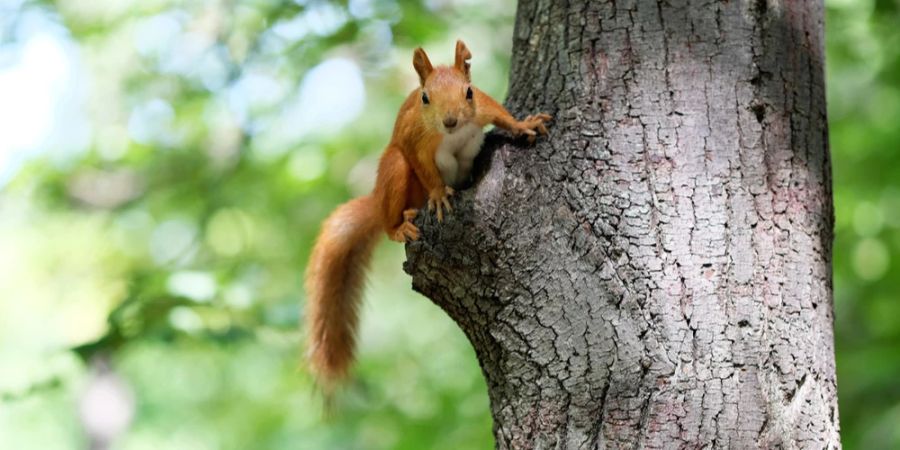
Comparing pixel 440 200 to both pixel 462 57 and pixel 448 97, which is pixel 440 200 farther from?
pixel 462 57

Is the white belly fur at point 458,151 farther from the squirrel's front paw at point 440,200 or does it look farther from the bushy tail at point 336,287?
the bushy tail at point 336,287

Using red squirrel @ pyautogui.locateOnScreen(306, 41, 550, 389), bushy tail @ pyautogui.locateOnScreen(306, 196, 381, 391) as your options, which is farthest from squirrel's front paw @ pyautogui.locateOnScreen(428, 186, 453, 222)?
bushy tail @ pyautogui.locateOnScreen(306, 196, 381, 391)

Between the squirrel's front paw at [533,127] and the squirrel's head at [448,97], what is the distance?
19 centimetres

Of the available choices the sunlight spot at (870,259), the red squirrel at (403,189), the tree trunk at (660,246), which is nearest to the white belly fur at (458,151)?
the red squirrel at (403,189)

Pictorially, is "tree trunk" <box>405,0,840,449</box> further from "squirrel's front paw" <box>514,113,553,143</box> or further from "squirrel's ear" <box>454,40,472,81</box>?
"squirrel's ear" <box>454,40,472,81</box>

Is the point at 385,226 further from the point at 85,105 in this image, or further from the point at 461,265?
the point at 85,105

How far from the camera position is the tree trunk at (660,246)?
4.40 ft

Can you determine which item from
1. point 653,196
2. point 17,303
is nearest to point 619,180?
point 653,196

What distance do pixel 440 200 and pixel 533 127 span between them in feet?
0.67

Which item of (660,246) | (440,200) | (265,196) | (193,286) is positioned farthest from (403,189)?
(265,196)

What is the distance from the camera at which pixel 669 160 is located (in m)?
1.44

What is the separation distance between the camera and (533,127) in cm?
151

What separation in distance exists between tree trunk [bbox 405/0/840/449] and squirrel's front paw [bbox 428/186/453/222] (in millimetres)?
23

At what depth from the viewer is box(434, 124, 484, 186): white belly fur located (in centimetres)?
167
